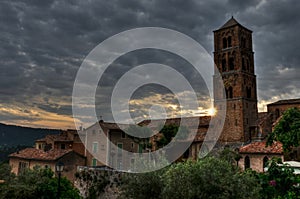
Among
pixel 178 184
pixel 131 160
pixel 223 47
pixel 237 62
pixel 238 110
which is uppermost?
pixel 223 47

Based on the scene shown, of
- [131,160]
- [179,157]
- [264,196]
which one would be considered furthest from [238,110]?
[264,196]

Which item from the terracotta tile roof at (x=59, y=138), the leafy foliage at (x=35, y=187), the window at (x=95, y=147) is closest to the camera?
the leafy foliage at (x=35, y=187)

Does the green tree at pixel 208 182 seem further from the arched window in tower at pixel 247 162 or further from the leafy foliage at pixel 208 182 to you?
the arched window in tower at pixel 247 162

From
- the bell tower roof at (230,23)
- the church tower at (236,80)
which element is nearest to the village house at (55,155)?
the church tower at (236,80)

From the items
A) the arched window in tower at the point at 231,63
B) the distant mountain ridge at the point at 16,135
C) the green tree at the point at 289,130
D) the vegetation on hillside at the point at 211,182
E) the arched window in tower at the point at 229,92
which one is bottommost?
the distant mountain ridge at the point at 16,135

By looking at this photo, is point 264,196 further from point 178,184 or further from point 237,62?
point 237,62

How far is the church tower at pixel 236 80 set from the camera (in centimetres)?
4819

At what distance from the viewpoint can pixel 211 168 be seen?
15.0 metres

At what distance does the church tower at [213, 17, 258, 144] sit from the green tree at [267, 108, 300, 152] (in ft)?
85.4

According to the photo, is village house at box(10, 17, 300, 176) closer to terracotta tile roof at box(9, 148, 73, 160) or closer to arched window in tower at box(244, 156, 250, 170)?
terracotta tile roof at box(9, 148, 73, 160)

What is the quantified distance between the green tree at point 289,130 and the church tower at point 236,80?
2604 cm

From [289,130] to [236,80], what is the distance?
2957 centimetres

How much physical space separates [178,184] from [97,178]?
18.5 meters

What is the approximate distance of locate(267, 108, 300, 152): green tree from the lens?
20.5 metres
